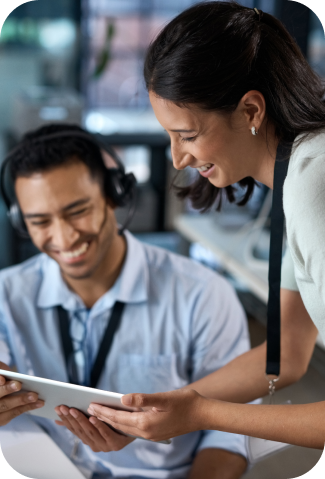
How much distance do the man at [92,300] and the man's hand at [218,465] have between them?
0.07 metres

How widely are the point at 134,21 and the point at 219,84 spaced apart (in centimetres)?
429

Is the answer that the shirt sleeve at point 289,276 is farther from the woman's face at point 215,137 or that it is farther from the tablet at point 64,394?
the tablet at point 64,394

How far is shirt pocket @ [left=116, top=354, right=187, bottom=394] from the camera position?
4.46ft

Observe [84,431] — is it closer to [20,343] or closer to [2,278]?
[20,343]

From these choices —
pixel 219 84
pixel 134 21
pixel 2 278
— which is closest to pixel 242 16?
pixel 219 84

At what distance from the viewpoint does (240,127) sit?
85 centimetres

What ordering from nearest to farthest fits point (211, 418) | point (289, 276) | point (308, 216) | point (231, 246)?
point (308, 216) < point (211, 418) < point (289, 276) < point (231, 246)

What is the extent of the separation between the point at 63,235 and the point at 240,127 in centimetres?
64

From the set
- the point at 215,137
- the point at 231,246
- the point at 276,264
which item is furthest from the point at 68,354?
the point at 231,246

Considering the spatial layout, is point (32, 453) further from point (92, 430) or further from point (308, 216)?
point (308, 216)

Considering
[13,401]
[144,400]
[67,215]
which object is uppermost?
[67,215]

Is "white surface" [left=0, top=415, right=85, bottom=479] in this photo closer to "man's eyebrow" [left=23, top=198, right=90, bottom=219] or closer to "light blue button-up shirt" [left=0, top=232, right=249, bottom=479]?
"light blue button-up shirt" [left=0, top=232, right=249, bottom=479]

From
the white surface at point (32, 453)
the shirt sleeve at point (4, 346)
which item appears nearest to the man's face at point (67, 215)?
the shirt sleeve at point (4, 346)

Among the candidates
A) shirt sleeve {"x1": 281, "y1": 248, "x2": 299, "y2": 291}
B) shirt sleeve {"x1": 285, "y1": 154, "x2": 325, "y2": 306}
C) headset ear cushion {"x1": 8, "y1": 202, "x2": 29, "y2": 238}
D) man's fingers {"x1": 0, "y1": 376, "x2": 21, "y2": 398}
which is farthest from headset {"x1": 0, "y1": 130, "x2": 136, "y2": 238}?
shirt sleeve {"x1": 285, "y1": 154, "x2": 325, "y2": 306}
